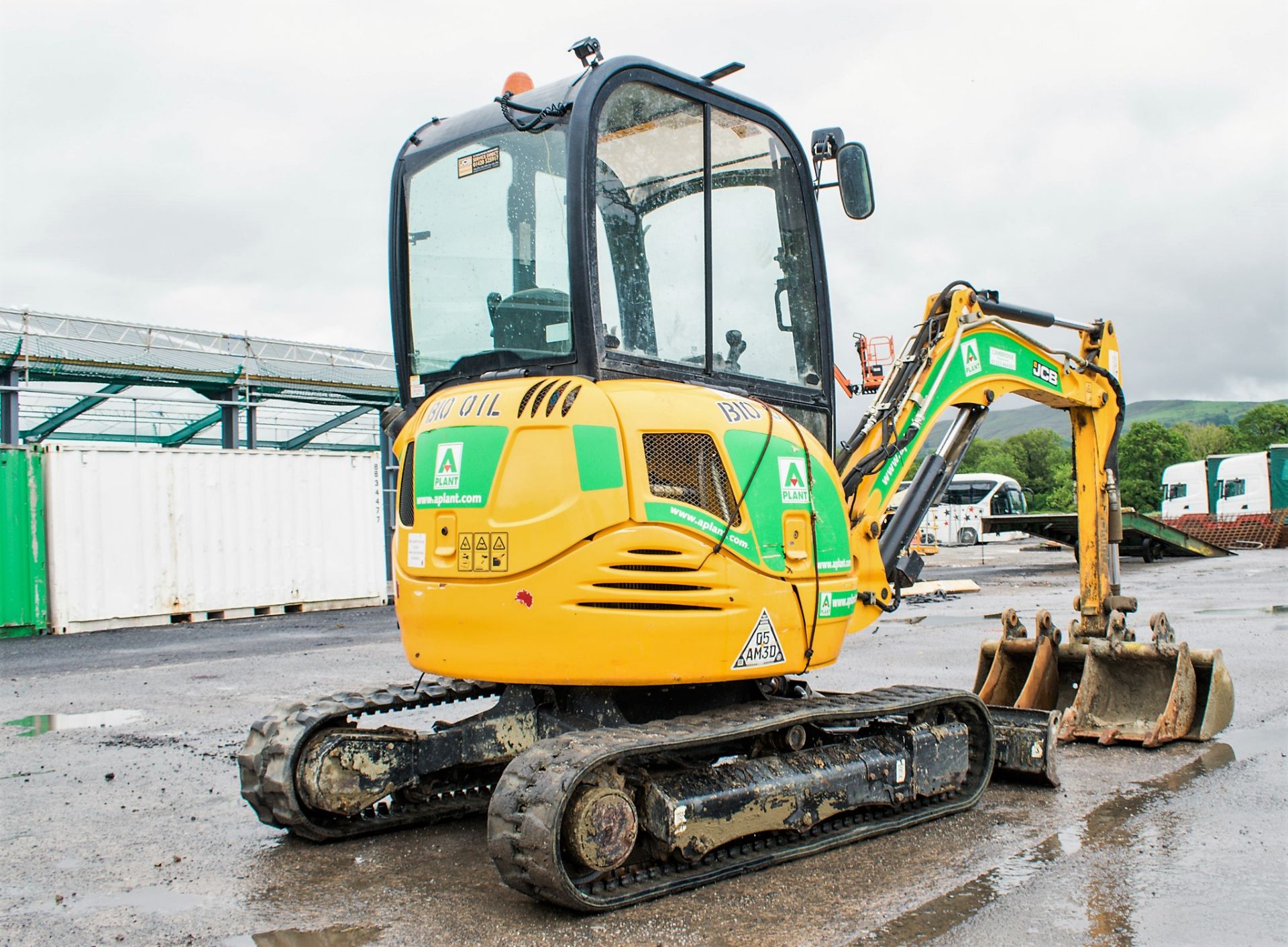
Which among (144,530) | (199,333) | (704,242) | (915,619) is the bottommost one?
(915,619)

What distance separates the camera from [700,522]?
4.41 meters

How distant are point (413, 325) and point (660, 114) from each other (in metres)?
1.49

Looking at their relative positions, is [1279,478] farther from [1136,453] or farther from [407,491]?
[407,491]

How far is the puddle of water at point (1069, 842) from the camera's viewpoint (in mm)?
3834

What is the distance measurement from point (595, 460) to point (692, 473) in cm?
45

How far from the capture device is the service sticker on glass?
491cm

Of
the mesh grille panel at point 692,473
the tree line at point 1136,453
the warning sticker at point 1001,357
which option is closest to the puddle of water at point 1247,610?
the warning sticker at point 1001,357

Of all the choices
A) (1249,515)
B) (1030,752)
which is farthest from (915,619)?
(1249,515)

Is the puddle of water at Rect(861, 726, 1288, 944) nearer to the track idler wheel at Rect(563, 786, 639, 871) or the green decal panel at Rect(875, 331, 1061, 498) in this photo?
the track idler wheel at Rect(563, 786, 639, 871)


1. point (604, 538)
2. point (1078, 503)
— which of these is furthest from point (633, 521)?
point (1078, 503)

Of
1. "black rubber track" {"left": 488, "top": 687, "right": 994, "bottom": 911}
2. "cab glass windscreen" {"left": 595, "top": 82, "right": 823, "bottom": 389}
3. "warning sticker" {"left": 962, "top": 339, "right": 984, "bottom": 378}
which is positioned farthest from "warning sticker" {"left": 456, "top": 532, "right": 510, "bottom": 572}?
"warning sticker" {"left": 962, "top": 339, "right": 984, "bottom": 378}

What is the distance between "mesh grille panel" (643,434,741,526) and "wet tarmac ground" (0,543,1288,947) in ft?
4.85

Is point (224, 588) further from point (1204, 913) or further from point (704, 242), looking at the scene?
point (1204, 913)

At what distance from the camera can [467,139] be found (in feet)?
16.6
